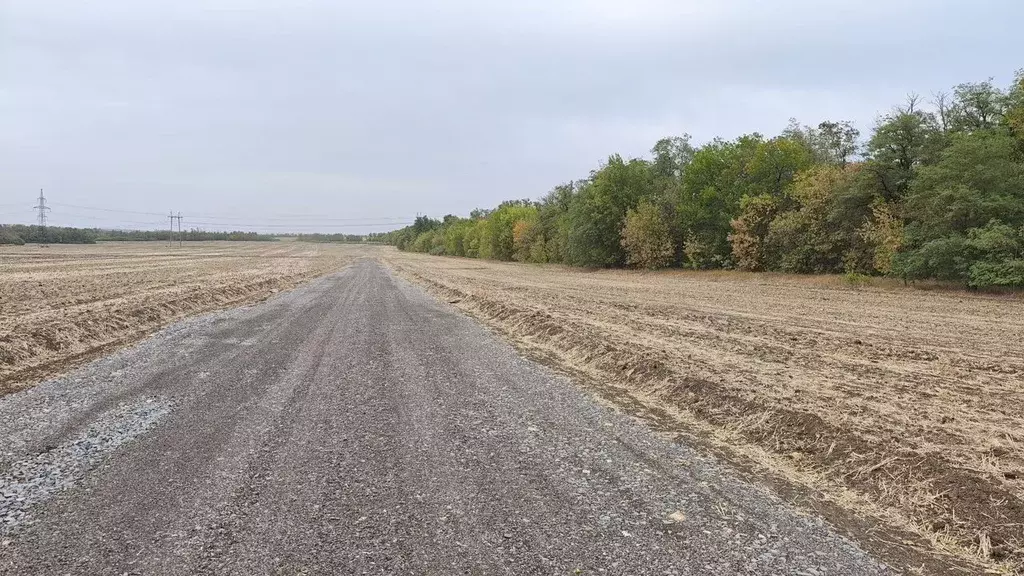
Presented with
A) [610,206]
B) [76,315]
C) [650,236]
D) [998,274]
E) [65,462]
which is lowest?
[65,462]

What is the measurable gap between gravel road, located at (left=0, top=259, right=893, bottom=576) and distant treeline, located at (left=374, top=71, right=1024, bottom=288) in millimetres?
26687

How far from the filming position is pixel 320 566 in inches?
146

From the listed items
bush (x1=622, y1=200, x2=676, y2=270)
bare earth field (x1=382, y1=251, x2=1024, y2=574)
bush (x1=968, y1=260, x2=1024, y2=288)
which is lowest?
bare earth field (x1=382, y1=251, x2=1024, y2=574)

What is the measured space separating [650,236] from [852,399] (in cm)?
4736

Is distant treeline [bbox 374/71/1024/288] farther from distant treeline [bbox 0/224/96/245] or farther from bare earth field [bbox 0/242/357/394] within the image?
distant treeline [bbox 0/224/96/245]

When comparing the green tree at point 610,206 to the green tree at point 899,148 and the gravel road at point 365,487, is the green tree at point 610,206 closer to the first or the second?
the green tree at point 899,148

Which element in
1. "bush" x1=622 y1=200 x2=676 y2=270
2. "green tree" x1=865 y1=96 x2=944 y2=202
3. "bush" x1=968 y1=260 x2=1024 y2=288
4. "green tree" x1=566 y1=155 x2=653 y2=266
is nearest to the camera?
"bush" x1=968 y1=260 x2=1024 y2=288

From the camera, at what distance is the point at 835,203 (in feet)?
119

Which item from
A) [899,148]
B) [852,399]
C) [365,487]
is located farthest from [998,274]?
[365,487]

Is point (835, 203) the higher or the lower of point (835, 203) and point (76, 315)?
the higher

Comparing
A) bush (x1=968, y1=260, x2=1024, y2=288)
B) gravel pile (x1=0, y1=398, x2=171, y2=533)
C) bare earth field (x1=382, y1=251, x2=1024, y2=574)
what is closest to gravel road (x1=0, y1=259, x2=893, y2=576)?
gravel pile (x1=0, y1=398, x2=171, y2=533)

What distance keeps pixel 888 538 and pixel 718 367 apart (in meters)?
5.34

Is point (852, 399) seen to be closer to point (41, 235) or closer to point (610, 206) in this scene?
point (610, 206)

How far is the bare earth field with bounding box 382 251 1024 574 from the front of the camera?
15.3 feet
